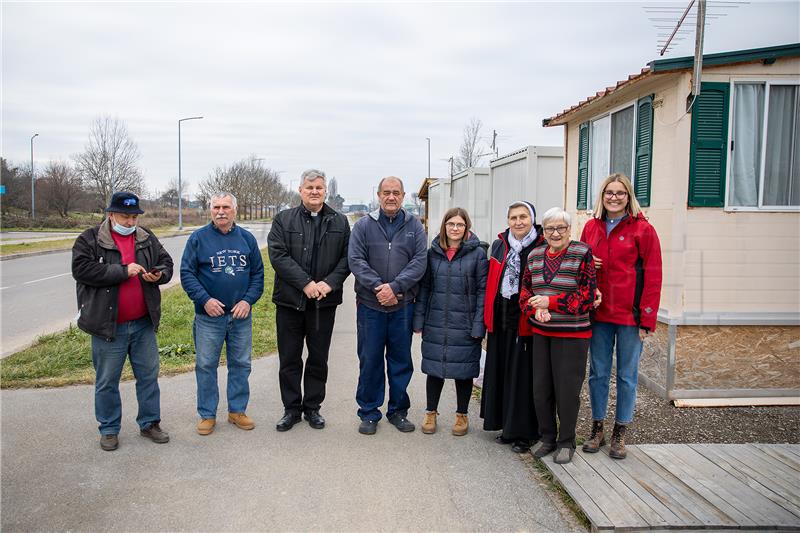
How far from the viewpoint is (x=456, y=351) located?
482 centimetres

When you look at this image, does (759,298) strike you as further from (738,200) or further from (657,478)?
(657,478)

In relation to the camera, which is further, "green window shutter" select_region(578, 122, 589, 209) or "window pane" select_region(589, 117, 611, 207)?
"green window shutter" select_region(578, 122, 589, 209)

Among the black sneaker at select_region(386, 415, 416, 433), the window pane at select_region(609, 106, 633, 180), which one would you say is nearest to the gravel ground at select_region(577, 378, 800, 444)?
the black sneaker at select_region(386, 415, 416, 433)

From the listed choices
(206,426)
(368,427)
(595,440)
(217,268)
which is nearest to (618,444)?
(595,440)

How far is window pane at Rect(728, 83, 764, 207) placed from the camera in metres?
5.87

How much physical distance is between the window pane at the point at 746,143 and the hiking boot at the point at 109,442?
19.6 ft

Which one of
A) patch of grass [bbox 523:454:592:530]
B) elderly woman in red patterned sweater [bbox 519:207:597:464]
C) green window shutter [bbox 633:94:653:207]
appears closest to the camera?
patch of grass [bbox 523:454:592:530]

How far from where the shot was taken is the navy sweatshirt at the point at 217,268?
15.7 ft

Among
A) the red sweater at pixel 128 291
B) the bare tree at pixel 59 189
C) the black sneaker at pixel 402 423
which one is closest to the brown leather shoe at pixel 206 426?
the red sweater at pixel 128 291

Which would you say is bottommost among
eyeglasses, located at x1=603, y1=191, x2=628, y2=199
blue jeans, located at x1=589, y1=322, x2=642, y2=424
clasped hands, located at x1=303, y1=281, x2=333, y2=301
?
blue jeans, located at x1=589, y1=322, x2=642, y2=424

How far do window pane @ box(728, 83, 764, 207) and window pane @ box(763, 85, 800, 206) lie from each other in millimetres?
102

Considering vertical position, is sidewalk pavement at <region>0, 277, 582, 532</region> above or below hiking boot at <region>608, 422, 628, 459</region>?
below

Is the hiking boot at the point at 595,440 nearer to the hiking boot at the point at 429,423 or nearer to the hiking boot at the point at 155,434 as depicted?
the hiking boot at the point at 429,423

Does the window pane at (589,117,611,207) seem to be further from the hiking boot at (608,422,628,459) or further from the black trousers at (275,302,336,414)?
the black trousers at (275,302,336,414)
